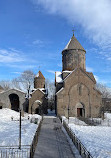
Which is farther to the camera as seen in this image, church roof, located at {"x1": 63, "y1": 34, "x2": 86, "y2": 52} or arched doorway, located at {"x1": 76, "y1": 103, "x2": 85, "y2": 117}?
church roof, located at {"x1": 63, "y1": 34, "x2": 86, "y2": 52}

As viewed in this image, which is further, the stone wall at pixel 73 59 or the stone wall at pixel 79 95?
the stone wall at pixel 73 59

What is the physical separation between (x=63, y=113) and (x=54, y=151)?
63.5 feet

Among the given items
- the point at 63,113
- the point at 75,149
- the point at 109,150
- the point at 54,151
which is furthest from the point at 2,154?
the point at 63,113

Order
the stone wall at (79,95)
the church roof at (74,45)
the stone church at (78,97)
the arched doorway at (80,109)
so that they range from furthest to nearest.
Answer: the church roof at (74,45) → the arched doorway at (80,109) → the stone wall at (79,95) → the stone church at (78,97)

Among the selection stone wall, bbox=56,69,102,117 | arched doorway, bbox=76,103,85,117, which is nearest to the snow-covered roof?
stone wall, bbox=56,69,102,117

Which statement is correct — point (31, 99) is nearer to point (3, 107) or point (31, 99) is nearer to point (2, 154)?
point (3, 107)

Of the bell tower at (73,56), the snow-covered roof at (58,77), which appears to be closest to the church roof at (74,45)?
the bell tower at (73,56)

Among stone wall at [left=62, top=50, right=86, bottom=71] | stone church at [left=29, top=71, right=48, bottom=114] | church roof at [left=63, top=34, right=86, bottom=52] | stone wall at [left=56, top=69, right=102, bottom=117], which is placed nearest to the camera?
stone wall at [left=56, top=69, right=102, bottom=117]

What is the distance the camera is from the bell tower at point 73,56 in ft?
116

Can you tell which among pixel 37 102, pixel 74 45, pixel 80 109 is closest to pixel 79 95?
pixel 80 109

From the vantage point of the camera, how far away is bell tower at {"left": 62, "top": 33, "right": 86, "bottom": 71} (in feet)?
116

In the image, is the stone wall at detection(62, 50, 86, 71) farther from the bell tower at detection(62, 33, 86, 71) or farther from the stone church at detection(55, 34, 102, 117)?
the stone church at detection(55, 34, 102, 117)

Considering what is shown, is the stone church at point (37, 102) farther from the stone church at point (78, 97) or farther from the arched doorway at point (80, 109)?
the arched doorway at point (80, 109)

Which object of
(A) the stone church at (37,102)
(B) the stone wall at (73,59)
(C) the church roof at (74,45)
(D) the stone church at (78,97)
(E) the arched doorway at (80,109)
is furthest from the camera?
(C) the church roof at (74,45)
